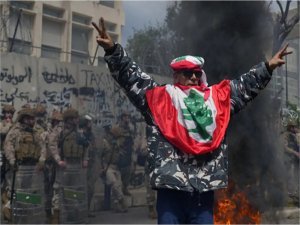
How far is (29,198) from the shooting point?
256 inches

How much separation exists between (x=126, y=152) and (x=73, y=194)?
1775mm

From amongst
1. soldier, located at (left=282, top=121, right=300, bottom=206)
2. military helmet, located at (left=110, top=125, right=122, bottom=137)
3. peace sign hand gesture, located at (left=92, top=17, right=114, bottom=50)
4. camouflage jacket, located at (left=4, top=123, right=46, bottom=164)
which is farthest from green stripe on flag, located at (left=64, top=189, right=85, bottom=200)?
Result: peace sign hand gesture, located at (left=92, top=17, right=114, bottom=50)

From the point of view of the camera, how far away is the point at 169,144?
2.42 m

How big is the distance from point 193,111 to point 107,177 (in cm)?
569

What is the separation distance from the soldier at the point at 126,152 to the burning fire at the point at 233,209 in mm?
3372

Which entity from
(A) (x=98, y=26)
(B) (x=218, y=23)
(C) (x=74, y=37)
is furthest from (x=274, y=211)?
(C) (x=74, y=37)

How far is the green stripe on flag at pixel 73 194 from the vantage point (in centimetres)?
680

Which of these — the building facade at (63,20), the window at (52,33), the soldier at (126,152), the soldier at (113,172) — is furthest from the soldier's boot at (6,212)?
the window at (52,33)

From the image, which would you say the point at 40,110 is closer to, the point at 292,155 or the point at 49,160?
the point at 49,160

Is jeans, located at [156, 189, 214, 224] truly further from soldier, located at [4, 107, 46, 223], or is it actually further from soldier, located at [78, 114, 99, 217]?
soldier, located at [78, 114, 99, 217]

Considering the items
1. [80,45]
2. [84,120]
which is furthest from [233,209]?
[80,45]

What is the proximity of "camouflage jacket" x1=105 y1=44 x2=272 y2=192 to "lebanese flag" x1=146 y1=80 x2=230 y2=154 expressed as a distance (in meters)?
0.05

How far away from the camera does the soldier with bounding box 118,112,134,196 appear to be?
8305mm

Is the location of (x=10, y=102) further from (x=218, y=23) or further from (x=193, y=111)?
(x=193, y=111)
